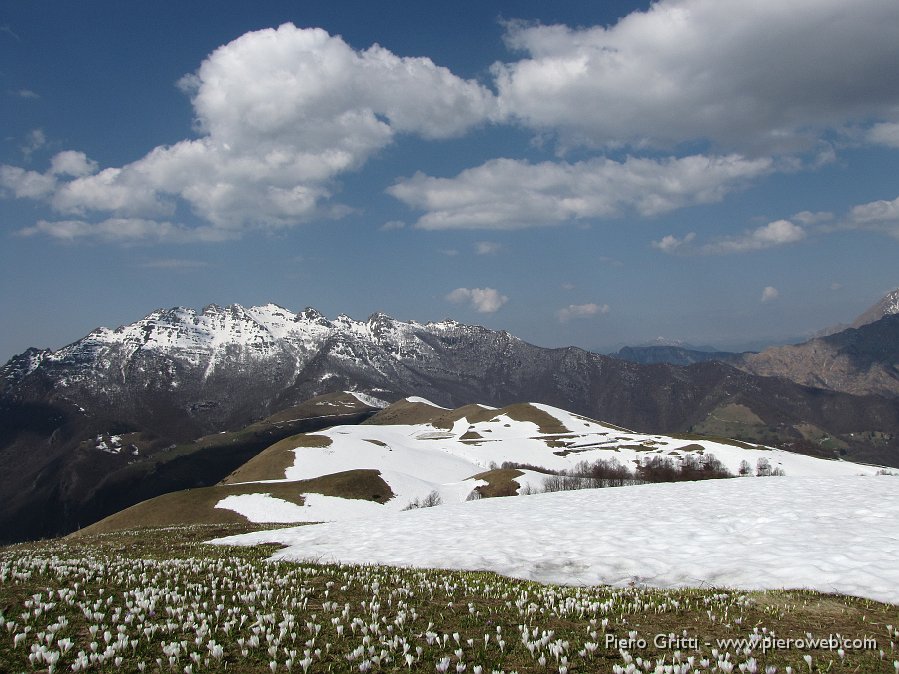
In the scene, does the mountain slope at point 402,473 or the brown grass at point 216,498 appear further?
the mountain slope at point 402,473

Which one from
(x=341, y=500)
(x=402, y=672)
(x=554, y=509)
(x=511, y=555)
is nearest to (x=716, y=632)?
(x=402, y=672)

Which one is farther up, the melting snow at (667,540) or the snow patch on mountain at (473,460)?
the melting snow at (667,540)

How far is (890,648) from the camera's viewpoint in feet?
38.1

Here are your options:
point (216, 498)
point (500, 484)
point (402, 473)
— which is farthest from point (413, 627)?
point (402, 473)

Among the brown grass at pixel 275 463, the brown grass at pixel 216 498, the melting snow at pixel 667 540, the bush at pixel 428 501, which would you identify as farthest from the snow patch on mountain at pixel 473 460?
the melting snow at pixel 667 540

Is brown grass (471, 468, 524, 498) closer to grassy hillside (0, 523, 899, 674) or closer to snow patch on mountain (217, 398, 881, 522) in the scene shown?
snow patch on mountain (217, 398, 881, 522)

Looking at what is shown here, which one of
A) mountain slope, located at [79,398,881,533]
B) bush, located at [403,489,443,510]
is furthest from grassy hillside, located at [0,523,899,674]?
bush, located at [403,489,443,510]

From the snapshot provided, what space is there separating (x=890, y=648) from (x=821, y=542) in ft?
42.1

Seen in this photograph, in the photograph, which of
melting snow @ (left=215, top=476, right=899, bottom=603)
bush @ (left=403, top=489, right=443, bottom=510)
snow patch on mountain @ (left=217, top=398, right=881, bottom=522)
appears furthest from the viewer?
snow patch on mountain @ (left=217, top=398, right=881, bottom=522)

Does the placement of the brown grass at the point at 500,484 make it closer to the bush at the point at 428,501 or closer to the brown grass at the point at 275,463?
the bush at the point at 428,501

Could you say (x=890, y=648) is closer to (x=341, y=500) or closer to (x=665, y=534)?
(x=665, y=534)

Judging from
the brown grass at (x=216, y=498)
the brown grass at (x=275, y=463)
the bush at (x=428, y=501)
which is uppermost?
the brown grass at (x=275, y=463)

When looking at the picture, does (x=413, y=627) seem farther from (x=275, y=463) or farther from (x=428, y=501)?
(x=275, y=463)

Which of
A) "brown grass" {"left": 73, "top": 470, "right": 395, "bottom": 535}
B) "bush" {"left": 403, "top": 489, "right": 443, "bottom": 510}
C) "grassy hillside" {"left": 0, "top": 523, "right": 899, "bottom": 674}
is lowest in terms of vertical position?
"bush" {"left": 403, "top": 489, "right": 443, "bottom": 510}
